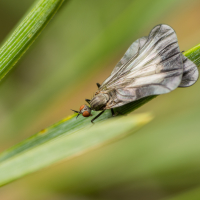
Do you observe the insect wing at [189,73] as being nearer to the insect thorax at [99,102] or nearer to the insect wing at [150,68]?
the insect wing at [150,68]

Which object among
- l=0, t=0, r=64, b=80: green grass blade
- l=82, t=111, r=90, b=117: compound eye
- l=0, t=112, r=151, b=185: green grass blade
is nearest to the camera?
l=0, t=112, r=151, b=185: green grass blade

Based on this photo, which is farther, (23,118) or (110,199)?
(110,199)

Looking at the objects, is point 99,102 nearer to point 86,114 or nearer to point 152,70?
point 86,114

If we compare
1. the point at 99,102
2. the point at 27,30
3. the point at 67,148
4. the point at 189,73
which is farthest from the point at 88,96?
the point at 67,148

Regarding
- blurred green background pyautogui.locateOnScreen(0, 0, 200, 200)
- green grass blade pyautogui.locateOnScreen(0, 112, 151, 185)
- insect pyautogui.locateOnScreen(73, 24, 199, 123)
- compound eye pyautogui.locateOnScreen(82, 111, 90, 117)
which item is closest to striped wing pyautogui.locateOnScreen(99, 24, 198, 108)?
insect pyautogui.locateOnScreen(73, 24, 199, 123)

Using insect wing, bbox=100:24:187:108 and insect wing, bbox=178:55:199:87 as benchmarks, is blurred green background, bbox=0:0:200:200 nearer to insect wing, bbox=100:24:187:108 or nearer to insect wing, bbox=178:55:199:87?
insect wing, bbox=100:24:187:108

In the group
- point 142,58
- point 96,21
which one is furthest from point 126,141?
point 96,21

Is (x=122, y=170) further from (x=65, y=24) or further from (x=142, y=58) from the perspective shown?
(x=65, y=24)
